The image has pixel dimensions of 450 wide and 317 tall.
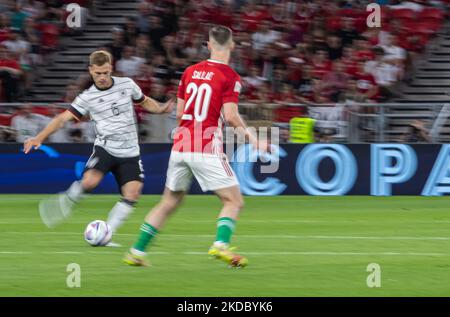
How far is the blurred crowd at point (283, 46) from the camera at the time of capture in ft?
80.6

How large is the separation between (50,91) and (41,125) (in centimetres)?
520

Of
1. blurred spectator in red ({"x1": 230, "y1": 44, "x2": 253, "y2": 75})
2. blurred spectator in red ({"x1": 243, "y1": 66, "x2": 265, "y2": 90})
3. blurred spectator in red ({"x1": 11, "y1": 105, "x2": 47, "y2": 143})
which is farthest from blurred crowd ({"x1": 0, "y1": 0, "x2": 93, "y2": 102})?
blurred spectator in red ({"x1": 243, "y1": 66, "x2": 265, "y2": 90})

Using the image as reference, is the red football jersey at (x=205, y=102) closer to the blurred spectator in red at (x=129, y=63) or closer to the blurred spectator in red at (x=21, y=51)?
the blurred spectator in red at (x=129, y=63)

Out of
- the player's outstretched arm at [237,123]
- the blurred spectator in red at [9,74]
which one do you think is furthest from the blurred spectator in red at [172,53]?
the player's outstretched arm at [237,123]

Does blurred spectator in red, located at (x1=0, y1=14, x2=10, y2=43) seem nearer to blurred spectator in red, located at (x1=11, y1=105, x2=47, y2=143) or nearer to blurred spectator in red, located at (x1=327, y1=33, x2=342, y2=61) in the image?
blurred spectator in red, located at (x1=11, y1=105, x2=47, y2=143)

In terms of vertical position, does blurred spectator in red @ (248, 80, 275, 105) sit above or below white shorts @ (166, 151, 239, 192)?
above

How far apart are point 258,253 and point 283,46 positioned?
12852 millimetres

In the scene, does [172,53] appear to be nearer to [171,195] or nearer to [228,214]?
[171,195]

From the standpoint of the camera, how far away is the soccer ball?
1417 cm

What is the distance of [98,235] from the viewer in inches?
558

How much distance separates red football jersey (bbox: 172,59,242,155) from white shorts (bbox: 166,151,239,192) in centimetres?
7

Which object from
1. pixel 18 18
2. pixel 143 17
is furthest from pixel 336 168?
pixel 18 18
